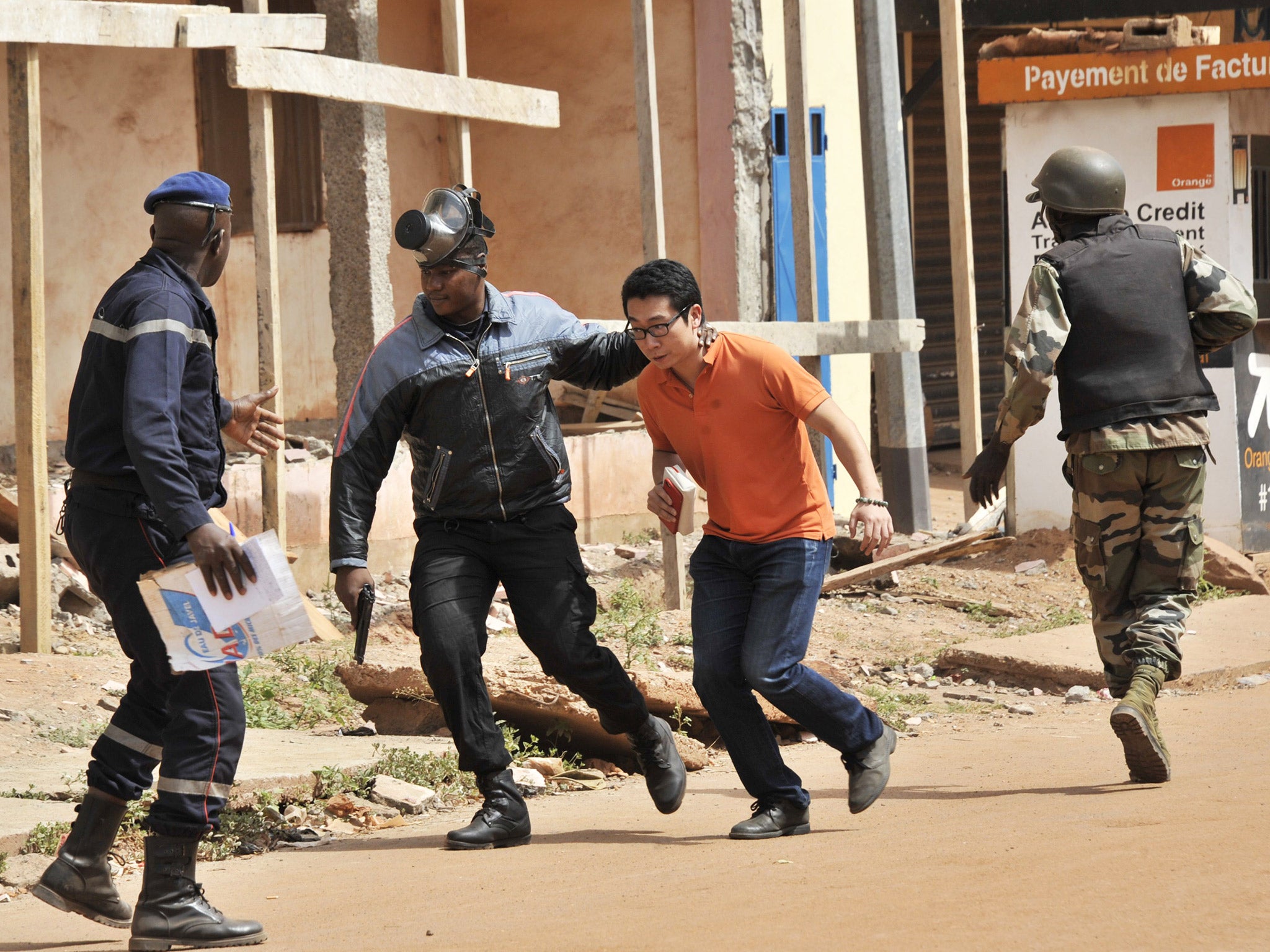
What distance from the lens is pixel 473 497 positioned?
465cm

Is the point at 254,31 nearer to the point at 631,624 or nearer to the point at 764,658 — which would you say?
the point at 631,624

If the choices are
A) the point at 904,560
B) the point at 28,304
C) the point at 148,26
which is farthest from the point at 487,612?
the point at 904,560

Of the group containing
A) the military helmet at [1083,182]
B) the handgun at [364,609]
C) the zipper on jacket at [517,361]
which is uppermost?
the military helmet at [1083,182]

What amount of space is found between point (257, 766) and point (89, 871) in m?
1.54

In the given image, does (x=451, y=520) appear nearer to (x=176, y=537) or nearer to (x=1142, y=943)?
(x=176, y=537)

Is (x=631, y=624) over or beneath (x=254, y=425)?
beneath

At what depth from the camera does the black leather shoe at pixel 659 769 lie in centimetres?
479

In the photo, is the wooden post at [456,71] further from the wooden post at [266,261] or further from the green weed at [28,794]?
the green weed at [28,794]

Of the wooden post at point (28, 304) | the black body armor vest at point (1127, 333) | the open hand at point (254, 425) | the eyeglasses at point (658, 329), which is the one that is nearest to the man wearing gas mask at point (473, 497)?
the open hand at point (254, 425)

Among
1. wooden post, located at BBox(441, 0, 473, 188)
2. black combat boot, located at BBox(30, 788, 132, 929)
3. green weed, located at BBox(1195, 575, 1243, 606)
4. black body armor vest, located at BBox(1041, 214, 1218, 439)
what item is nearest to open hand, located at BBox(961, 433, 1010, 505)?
black body armor vest, located at BBox(1041, 214, 1218, 439)

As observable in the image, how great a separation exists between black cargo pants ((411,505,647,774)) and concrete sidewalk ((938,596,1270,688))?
3098 millimetres

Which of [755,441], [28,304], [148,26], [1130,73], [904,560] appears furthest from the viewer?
[904,560]

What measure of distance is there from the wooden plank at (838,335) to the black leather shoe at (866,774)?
12.5ft

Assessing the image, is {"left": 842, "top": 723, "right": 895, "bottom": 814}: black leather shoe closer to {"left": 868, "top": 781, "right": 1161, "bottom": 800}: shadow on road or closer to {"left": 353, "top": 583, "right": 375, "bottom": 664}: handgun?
{"left": 868, "top": 781, "right": 1161, "bottom": 800}: shadow on road
